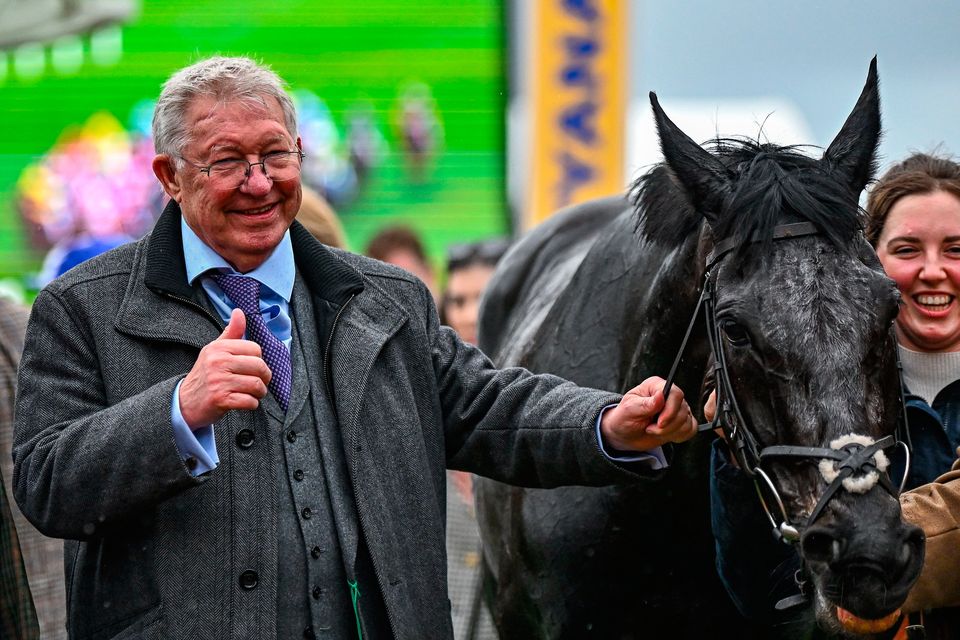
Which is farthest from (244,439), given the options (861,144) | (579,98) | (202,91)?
(579,98)

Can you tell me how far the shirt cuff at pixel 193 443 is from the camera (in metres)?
2.80

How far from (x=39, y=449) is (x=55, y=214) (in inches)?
658

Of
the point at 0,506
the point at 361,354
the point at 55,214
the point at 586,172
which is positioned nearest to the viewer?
the point at 361,354

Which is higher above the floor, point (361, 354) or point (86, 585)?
point (361, 354)

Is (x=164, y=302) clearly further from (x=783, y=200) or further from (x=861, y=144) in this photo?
(x=861, y=144)

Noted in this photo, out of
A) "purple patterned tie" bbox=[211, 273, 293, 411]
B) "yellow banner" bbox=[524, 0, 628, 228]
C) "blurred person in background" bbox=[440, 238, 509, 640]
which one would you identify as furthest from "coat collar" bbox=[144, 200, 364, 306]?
"yellow banner" bbox=[524, 0, 628, 228]

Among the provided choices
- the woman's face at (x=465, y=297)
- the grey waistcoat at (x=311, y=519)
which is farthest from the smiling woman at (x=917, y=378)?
the woman's face at (x=465, y=297)

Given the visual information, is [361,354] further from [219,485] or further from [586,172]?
[586,172]

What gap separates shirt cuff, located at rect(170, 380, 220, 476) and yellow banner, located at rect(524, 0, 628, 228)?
12.3m

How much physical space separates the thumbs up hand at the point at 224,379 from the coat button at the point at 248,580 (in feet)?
1.13

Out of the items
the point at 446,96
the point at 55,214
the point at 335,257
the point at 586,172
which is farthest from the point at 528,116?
the point at 335,257

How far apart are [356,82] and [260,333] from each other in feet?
56.2

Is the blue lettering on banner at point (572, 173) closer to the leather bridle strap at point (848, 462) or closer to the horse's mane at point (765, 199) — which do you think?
the horse's mane at point (765, 199)

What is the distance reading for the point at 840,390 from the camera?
8.91ft
